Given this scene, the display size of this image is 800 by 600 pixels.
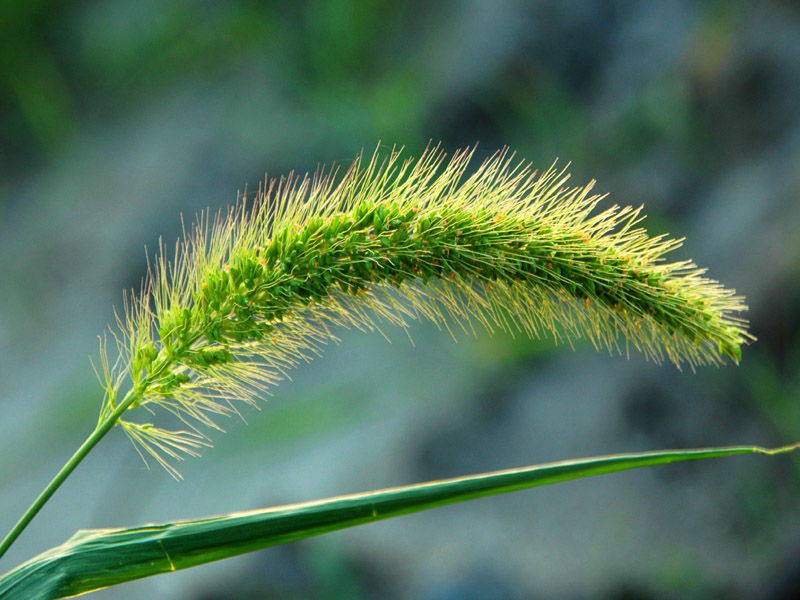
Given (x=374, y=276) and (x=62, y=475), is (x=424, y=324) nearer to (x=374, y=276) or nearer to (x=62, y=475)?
(x=374, y=276)

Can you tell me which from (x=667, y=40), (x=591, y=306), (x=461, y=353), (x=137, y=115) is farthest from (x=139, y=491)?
(x=667, y=40)

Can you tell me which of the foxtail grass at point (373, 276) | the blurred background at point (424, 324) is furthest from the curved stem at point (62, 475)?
the blurred background at point (424, 324)

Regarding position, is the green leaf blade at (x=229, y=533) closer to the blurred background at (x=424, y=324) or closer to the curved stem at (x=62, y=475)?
the curved stem at (x=62, y=475)

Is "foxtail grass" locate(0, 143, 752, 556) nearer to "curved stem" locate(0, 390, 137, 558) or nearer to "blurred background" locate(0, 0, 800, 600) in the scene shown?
"curved stem" locate(0, 390, 137, 558)

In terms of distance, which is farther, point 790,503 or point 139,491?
point 139,491

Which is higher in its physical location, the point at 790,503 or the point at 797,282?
the point at 797,282

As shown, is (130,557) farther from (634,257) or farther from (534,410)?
(534,410)
